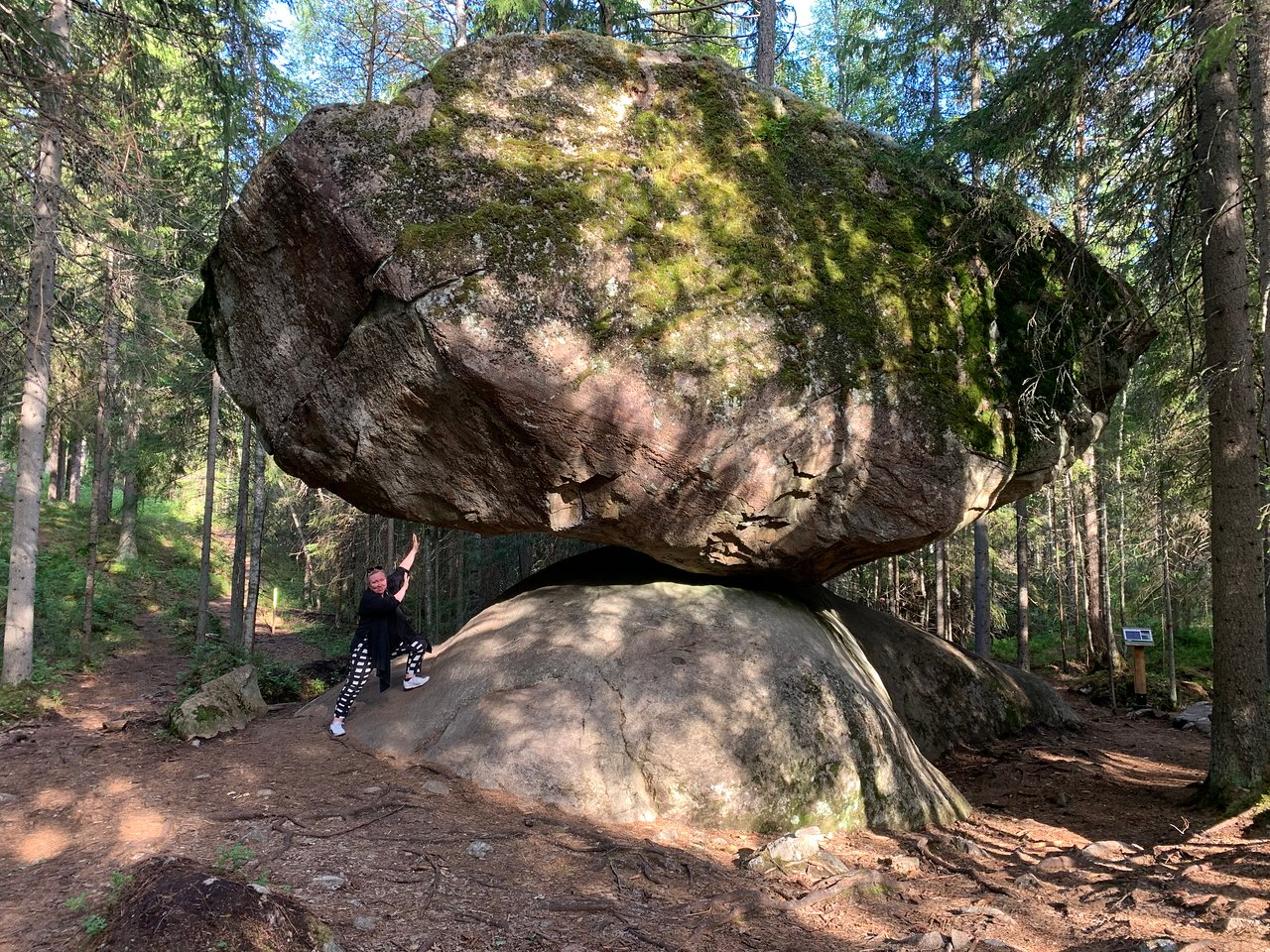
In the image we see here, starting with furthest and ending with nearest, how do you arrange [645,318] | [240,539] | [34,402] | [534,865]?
[240,539] → [34,402] → [645,318] → [534,865]

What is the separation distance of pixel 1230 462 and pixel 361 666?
27.6ft

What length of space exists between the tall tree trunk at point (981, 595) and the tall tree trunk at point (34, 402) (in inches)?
595

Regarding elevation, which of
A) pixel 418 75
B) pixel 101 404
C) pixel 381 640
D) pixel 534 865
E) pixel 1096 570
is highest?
pixel 418 75

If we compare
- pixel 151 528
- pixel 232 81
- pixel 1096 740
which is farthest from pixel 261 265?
pixel 151 528

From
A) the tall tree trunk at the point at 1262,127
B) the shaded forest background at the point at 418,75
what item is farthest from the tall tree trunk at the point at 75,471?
the tall tree trunk at the point at 1262,127

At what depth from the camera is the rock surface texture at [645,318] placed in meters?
6.57

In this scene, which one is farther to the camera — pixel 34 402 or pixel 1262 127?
pixel 34 402

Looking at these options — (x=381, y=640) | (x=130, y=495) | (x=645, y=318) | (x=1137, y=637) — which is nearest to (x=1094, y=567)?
(x=1137, y=637)

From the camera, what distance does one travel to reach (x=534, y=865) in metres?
4.99

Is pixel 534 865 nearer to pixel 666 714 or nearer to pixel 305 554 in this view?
pixel 666 714

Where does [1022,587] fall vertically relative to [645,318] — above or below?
below

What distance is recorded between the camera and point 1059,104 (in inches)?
314

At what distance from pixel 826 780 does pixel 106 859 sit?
5110mm

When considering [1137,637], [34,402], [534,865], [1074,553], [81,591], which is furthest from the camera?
[1074,553]
